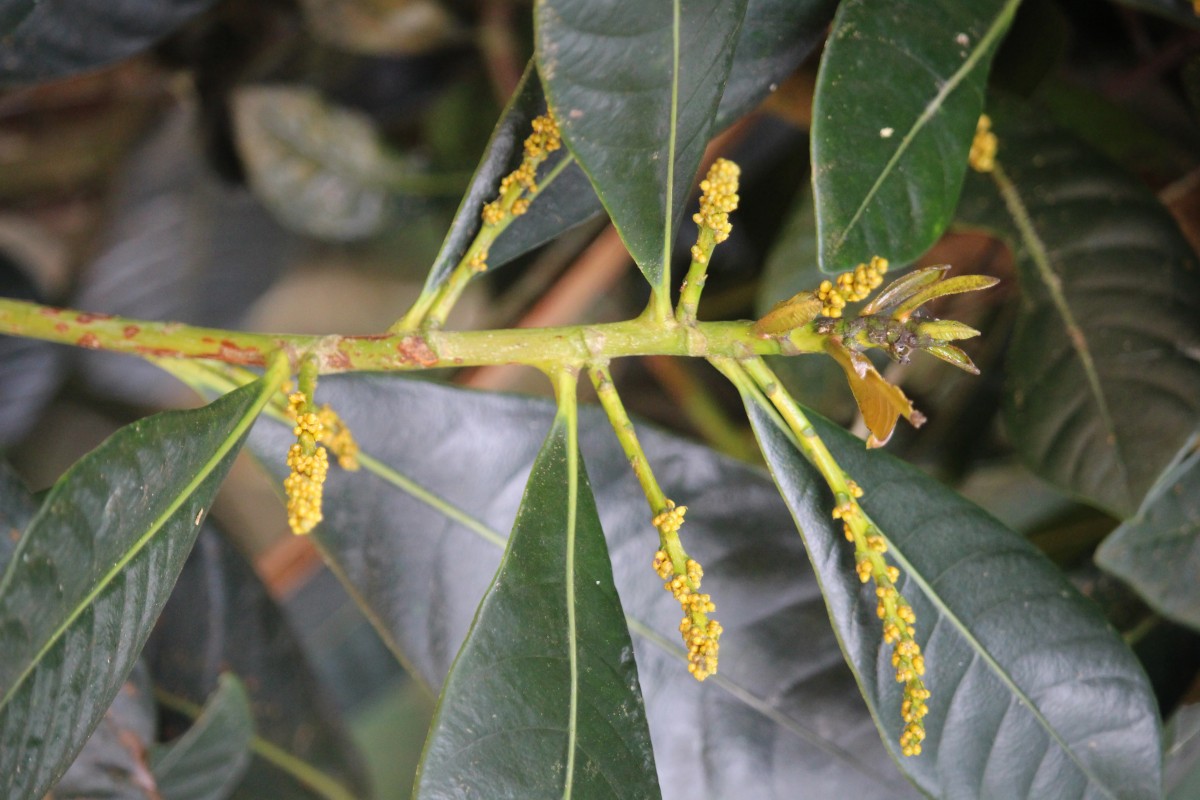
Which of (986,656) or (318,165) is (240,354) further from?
(318,165)

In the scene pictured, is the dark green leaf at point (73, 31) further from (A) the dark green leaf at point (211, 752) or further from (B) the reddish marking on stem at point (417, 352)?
(A) the dark green leaf at point (211, 752)

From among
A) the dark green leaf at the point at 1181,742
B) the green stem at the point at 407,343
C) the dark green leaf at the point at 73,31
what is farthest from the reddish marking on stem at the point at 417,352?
the dark green leaf at the point at 1181,742

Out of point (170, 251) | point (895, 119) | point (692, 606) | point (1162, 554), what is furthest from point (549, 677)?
point (170, 251)

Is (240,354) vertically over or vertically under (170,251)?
under

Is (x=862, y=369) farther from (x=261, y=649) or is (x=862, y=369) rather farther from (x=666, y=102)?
(x=261, y=649)

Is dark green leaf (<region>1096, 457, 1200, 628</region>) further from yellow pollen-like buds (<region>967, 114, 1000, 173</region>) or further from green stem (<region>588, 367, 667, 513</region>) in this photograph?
green stem (<region>588, 367, 667, 513</region>)

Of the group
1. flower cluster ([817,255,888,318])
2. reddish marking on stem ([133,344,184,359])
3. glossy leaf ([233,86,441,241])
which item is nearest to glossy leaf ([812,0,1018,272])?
flower cluster ([817,255,888,318])
